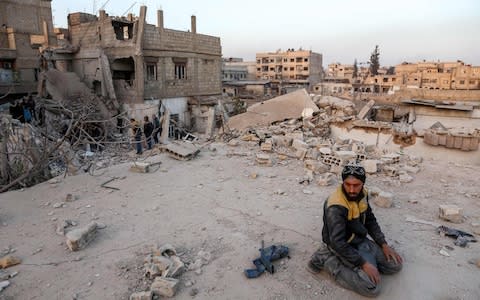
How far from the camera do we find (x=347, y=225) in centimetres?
329

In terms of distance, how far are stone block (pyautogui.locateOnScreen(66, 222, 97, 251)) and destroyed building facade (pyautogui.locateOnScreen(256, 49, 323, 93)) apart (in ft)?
155

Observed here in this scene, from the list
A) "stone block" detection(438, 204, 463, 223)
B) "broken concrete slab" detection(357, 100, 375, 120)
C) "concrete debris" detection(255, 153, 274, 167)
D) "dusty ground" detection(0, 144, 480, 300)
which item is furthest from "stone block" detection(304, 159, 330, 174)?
"broken concrete slab" detection(357, 100, 375, 120)

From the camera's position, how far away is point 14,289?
3.37m

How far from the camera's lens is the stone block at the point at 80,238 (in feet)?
13.2

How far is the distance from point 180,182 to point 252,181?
1.46 meters

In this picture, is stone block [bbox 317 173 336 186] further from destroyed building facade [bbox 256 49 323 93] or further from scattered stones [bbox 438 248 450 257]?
destroyed building facade [bbox 256 49 323 93]

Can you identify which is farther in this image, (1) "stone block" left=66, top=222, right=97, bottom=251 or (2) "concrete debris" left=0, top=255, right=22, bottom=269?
(1) "stone block" left=66, top=222, right=97, bottom=251

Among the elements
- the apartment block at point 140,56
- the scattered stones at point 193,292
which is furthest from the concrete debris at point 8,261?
the apartment block at point 140,56

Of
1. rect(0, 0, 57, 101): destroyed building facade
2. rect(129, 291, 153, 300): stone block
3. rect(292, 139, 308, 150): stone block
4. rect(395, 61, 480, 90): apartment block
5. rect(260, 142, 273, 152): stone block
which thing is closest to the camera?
rect(129, 291, 153, 300): stone block

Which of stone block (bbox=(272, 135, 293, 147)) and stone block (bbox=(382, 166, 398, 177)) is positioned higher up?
stone block (bbox=(272, 135, 293, 147))

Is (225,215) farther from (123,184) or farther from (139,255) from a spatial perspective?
(123,184)

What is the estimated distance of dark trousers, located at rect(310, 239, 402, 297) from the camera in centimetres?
306

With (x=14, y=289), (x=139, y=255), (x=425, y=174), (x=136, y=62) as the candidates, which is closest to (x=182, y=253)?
(x=139, y=255)

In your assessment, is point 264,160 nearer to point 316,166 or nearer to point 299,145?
point 316,166
